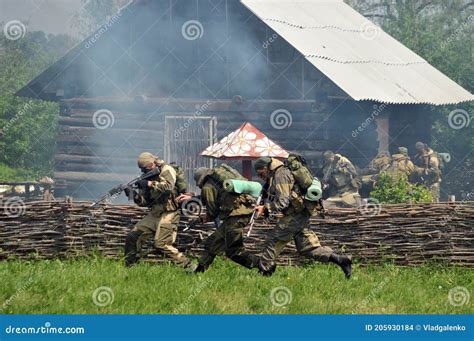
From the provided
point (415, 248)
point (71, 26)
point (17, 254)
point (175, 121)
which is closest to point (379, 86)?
point (175, 121)

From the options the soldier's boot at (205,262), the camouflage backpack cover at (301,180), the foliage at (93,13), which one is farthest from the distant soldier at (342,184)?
the foliage at (93,13)

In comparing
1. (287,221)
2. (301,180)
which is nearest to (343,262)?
(287,221)

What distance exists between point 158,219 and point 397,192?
7.16 metres

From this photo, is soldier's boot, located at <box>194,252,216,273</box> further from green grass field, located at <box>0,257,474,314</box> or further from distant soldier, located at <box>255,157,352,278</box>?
distant soldier, located at <box>255,157,352,278</box>

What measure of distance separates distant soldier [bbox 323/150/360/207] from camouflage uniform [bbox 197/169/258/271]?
291 inches

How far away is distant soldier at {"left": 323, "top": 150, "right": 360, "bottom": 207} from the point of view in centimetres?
1938

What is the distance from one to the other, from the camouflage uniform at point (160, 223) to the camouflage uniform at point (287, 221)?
47.0 inches

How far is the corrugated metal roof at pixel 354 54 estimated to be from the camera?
800 inches

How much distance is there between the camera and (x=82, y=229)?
13.3 m

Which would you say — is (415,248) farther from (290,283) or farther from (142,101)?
(142,101)

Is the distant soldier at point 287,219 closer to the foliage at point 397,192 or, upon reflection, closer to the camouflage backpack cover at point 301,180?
the camouflage backpack cover at point 301,180

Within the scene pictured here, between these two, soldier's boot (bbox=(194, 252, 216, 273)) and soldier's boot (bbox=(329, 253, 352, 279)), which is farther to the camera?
soldier's boot (bbox=(194, 252, 216, 273))

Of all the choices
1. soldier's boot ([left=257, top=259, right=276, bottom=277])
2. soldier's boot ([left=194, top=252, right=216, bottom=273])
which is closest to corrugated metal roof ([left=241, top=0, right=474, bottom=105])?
soldier's boot ([left=257, top=259, right=276, bottom=277])

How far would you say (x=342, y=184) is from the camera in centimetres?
1950
